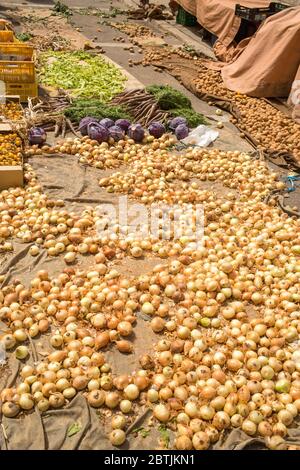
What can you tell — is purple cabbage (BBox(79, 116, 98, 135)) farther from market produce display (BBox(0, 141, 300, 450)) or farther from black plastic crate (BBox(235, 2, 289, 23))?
black plastic crate (BBox(235, 2, 289, 23))

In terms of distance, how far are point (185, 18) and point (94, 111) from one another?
10152 millimetres

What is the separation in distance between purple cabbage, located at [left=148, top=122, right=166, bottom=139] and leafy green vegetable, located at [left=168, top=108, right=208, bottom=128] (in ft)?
2.31

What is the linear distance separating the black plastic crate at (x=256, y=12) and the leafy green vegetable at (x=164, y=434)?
1030 cm

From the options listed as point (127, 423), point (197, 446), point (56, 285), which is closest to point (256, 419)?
point (197, 446)

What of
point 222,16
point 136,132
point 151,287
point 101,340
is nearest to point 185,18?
point 222,16

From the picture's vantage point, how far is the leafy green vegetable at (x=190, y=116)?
7605 mm

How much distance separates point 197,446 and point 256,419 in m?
0.46

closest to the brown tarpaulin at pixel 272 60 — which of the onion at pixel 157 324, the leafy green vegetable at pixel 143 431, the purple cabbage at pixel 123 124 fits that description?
the purple cabbage at pixel 123 124

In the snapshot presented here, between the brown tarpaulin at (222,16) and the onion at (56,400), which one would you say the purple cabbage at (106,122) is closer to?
the onion at (56,400)

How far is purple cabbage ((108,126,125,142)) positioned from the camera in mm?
6773

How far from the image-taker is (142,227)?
4.86 meters

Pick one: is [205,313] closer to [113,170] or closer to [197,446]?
[197,446]

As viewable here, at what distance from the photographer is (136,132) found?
6.84 metres

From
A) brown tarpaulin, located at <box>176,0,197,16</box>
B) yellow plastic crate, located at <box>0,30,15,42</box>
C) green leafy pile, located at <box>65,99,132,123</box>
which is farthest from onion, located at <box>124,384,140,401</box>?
brown tarpaulin, located at <box>176,0,197,16</box>
